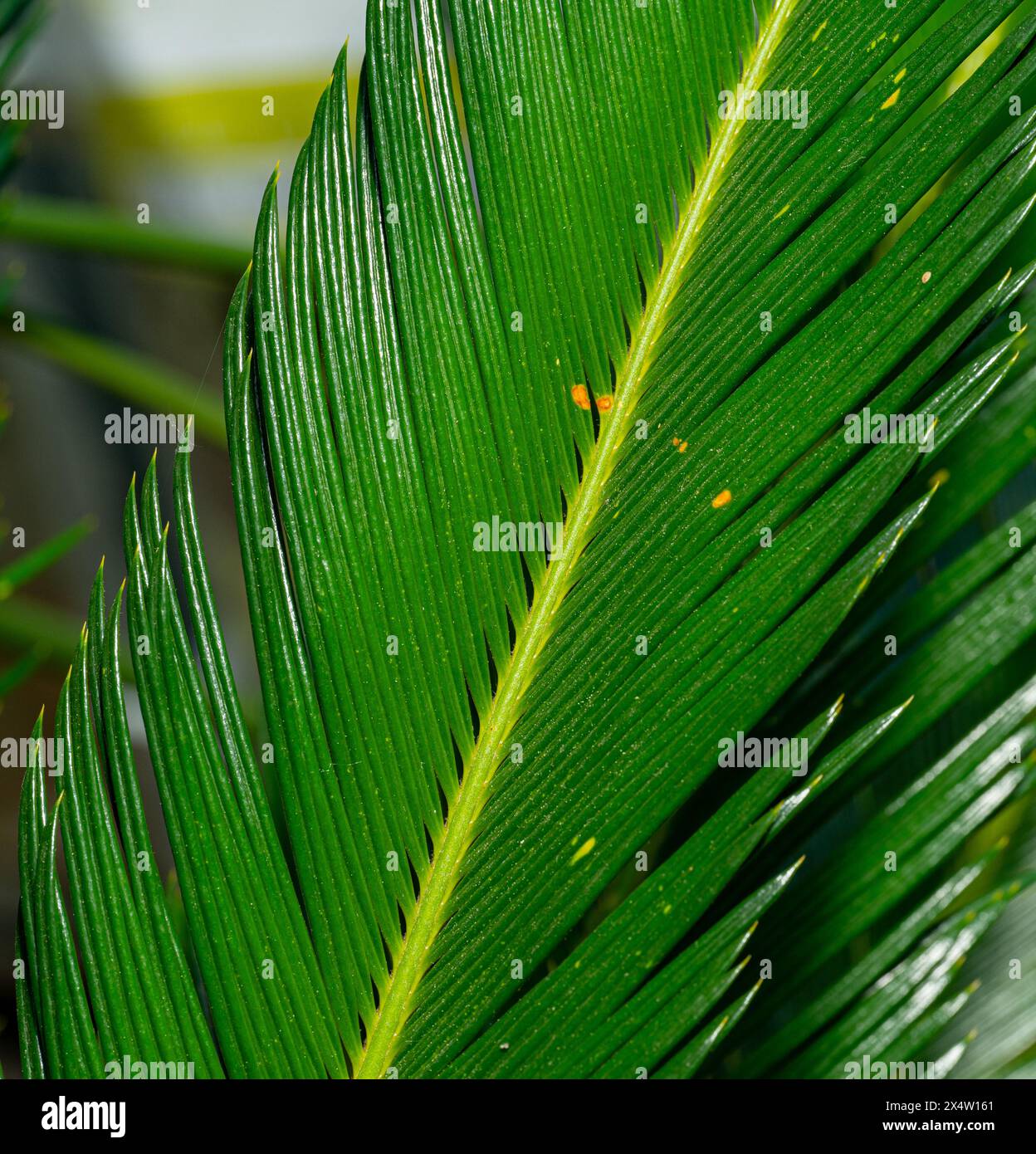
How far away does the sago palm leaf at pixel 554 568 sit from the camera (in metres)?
0.50

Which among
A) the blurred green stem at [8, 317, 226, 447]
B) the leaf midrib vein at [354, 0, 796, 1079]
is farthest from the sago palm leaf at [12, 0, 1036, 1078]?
the blurred green stem at [8, 317, 226, 447]

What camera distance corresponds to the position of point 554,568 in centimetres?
55

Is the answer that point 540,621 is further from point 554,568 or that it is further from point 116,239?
point 116,239

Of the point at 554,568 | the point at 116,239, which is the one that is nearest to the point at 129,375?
the point at 116,239

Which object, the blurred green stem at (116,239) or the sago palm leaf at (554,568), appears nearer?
the sago palm leaf at (554,568)

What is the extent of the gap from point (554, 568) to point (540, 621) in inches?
1.3

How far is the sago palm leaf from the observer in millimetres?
503

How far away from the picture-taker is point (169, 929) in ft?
1.76

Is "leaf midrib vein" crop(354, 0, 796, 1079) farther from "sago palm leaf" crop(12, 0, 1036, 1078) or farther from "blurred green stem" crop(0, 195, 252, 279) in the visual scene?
"blurred green stem" crop(0, 195, 252, 279)

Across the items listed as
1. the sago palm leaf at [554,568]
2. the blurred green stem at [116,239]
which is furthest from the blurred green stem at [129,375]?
the sago palm leaf at [554,568]

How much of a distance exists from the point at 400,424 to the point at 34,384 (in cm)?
208

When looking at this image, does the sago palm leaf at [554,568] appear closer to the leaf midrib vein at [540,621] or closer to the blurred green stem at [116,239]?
the leaf midrib vein at [540,621]
